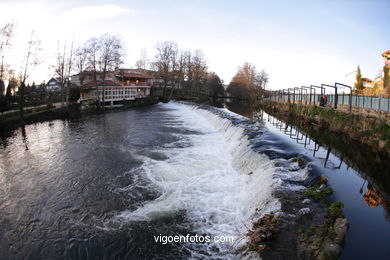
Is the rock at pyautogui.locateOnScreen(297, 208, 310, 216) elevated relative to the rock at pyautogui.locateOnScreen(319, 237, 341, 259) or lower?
elevated

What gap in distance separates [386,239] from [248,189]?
404cm

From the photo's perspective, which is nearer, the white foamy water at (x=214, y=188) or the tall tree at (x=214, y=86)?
the white foamy water at (x=214, y=188)

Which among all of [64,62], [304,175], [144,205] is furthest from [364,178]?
[64,62]

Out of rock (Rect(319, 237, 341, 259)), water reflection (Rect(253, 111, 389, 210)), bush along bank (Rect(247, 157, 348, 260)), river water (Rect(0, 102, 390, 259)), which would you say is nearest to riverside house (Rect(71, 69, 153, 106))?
river water (Rect(0, 102, 390, 259))

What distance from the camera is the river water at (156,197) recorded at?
230 inches

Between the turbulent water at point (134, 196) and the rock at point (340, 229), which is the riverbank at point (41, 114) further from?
the rock at point (340, 229)

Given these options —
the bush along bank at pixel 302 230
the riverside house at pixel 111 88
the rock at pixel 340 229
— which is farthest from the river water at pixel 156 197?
the riverside house at pixel 111 88

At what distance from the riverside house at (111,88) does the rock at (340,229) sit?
3690 cm

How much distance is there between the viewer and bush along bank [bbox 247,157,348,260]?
15.4 feet

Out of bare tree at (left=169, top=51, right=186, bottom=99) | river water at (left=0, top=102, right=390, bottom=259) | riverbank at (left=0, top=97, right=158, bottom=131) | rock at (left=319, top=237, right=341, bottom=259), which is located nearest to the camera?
rock at (left=319, top=237, right=341, bottom=259)

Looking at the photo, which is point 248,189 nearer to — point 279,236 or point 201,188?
point 201,188

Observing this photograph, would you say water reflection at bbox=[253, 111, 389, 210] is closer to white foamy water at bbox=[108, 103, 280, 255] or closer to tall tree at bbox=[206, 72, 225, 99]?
white foamy water at bbox=[108, 103, 280, 255]

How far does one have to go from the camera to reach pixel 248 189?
8.57 meters

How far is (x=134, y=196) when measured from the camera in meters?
8.41
